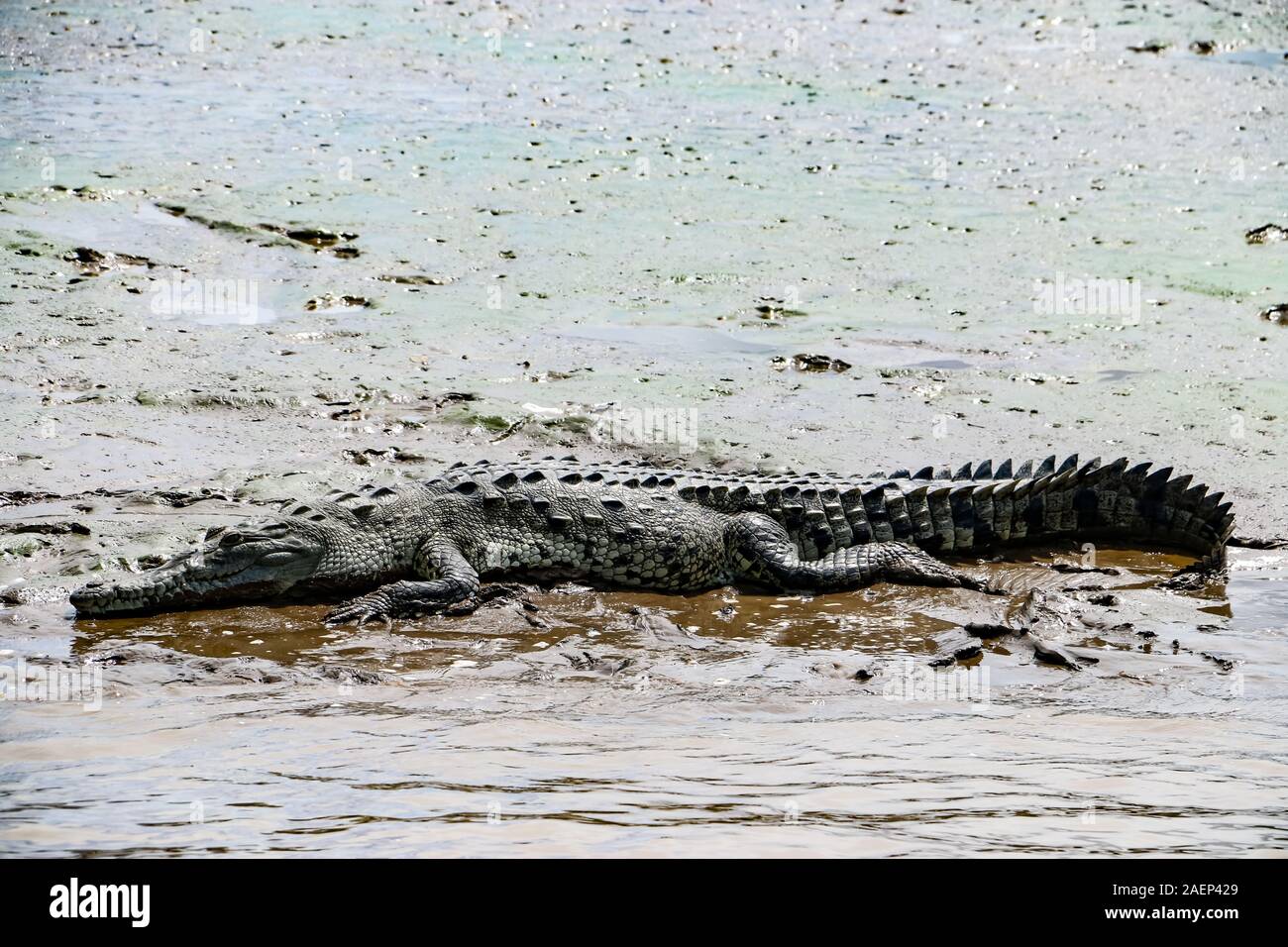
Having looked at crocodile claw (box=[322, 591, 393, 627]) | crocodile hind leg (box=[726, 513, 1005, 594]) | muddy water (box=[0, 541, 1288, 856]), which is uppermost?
crocodile hind leg (box=[726, 513, 1005, 594])

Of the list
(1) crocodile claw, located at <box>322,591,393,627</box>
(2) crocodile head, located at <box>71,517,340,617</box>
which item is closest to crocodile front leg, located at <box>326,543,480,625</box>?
(1) crocodile claw, located at <box>322,591,393,627</box>

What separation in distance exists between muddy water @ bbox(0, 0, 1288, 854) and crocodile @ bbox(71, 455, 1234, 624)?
6.7 inches

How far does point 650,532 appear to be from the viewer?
688 centimetres

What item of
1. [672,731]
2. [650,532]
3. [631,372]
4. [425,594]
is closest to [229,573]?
[425,594]

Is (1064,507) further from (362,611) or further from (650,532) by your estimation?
(362,611)

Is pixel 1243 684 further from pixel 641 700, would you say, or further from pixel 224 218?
pixel 224 218

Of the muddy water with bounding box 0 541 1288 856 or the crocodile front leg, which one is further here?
the crocodile front leg

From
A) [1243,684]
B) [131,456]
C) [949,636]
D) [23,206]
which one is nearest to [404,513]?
[131,456]

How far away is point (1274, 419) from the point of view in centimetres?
909

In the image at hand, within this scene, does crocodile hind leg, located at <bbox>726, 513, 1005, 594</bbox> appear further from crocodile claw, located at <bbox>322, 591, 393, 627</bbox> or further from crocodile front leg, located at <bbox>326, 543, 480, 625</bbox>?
crocodile claw, located at <bbox>322, 591, 393, 627</bbox>

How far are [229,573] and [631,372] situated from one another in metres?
3.74

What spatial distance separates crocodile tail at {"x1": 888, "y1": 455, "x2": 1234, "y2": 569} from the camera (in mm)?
7297
